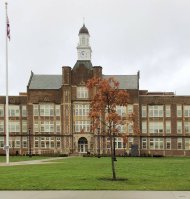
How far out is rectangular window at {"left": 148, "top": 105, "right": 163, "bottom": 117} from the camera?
100 metres

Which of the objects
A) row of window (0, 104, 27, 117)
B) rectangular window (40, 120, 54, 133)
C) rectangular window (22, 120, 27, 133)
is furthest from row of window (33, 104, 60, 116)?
rectangular window (22, 120, 27, 133)

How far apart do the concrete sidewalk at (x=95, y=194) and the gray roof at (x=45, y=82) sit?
79.6 meters

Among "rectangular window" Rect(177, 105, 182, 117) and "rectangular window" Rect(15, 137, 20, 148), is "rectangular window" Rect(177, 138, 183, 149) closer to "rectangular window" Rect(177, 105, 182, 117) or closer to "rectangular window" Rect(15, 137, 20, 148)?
"rectangular window" Rect(177, 105, 182, 117)

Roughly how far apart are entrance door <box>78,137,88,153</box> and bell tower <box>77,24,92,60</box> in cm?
1636

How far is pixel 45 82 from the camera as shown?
102 m

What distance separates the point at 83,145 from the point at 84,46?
19941 mm

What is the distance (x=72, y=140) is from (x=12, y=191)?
3016 inches

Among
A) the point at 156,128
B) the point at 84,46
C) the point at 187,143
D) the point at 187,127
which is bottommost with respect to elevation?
the point at 187,143

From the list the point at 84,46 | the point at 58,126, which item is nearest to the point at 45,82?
the point at 58,126

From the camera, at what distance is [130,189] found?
2300 cm

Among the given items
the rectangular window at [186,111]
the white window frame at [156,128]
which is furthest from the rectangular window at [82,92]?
the rectangular window at [186,111]

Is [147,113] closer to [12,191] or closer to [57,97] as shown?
[57,97]

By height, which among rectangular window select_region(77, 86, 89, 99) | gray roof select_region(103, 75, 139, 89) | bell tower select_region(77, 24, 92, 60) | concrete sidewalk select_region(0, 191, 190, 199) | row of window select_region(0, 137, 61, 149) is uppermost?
bell tower select_region(77, 24, 92, 60)

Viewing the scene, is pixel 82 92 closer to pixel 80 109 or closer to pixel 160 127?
pixel 80 109
